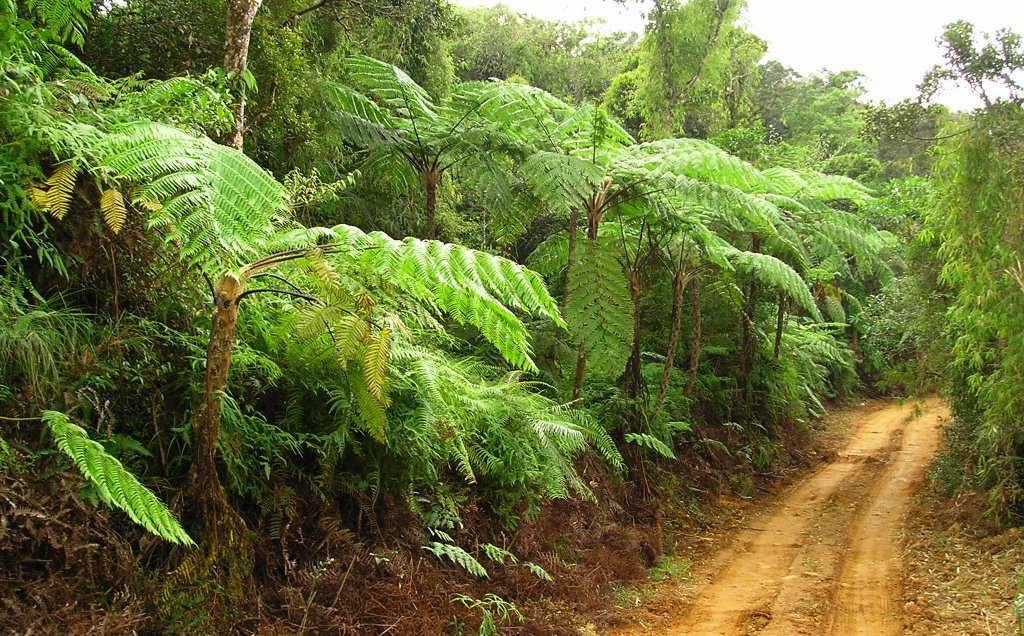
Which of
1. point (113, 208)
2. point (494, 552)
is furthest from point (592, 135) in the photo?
point (113, 208)

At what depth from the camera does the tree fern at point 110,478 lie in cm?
244

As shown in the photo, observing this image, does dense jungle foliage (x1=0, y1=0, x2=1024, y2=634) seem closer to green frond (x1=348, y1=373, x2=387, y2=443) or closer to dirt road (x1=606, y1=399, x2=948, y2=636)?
green frond (x1=348, y1=373, x2=387, y2=443)

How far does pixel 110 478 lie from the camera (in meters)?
2.49

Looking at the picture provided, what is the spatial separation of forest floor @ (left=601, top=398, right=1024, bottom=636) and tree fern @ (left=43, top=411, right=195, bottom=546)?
3.33 metres

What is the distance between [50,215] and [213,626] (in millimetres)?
2021

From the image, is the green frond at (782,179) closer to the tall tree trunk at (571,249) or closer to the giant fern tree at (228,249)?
the tall tree trunk at (571,249)

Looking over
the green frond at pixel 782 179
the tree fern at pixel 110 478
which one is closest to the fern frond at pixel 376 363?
the tree fern at pixel 110 478

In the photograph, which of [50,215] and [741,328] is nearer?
[50,215]

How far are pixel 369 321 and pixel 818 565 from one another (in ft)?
18.6

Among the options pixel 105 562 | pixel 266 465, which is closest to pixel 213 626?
pixel 105 562

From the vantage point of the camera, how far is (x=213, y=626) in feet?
9.47

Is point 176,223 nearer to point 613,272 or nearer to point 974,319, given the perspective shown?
point 613,272

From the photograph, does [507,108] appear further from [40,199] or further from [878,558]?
[878,558]

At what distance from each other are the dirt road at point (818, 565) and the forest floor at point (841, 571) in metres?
0.01
